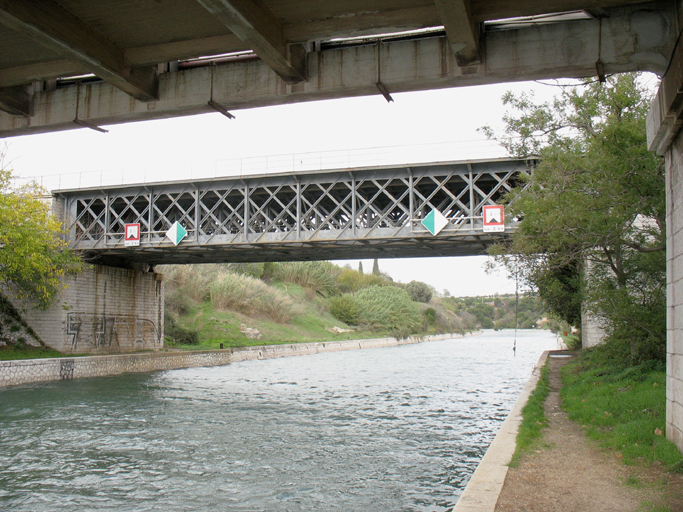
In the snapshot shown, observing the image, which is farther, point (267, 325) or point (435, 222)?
point (267, 325)

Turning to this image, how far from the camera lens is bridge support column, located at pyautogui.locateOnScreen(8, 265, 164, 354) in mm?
30219

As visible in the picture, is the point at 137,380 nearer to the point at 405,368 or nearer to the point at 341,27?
the point at 405,368

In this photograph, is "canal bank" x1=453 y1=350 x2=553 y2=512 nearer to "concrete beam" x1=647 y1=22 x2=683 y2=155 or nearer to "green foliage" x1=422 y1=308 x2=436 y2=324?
"concrete beam" x1=647 y1=22 x2=683 y2=155

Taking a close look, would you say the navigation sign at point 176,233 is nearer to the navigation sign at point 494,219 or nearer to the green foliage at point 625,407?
the navigation sign at point 494,219

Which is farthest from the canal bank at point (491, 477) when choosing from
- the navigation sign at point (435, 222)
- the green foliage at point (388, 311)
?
the green foliage at point (388, 311)

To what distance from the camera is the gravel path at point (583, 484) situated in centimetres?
583

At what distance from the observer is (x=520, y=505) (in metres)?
5.82

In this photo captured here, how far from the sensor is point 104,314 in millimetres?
→ 33125

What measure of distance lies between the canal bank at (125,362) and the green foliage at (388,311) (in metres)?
23.8

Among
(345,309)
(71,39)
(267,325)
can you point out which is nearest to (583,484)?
(71,39)

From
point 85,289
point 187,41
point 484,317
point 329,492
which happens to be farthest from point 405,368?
point 484,317

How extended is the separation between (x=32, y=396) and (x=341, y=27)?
18.0 meters

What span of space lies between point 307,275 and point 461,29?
213ft

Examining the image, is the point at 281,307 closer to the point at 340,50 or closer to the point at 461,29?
the point at 340,50
